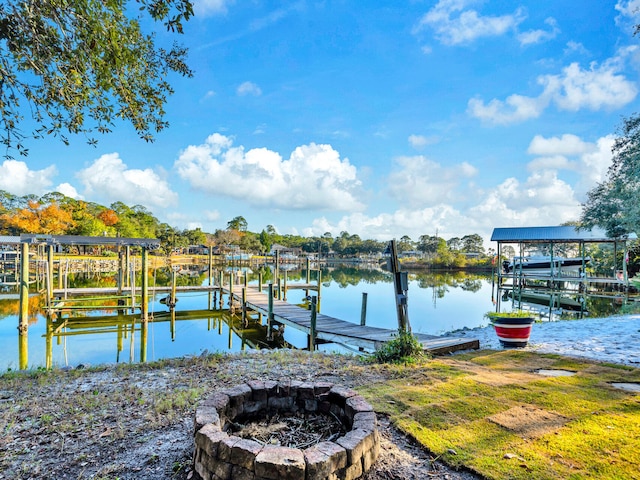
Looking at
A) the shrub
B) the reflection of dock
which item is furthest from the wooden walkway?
the reflection of dock

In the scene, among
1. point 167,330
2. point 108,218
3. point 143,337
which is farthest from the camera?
point 108,218

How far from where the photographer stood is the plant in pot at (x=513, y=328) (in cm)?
609

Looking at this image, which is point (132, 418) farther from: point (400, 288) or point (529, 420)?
point (400, 288)

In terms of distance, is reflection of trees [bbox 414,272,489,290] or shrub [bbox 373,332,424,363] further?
reflection of trees [bbox 414,272,489,290]

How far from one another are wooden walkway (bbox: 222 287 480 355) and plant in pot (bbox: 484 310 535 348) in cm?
50

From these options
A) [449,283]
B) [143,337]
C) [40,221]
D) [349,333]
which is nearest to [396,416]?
[349,333]

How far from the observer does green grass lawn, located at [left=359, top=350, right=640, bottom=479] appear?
2529mm

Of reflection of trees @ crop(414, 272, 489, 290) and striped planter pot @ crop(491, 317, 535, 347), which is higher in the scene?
striped planter pot @ crop(491, 317, 535, 347)

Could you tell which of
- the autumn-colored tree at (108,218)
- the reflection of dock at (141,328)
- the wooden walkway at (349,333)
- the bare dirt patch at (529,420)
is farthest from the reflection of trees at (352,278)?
the autumn-colored tree at (108,218)

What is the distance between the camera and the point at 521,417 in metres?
3.27

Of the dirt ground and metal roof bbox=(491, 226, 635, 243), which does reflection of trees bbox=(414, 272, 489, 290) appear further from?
the dirt ground

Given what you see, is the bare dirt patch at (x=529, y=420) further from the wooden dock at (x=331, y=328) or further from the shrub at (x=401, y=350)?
the wooden dock at (x=331, y=328)

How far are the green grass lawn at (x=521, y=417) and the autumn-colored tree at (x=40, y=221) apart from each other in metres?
43.2

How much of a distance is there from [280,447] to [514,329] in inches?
211
